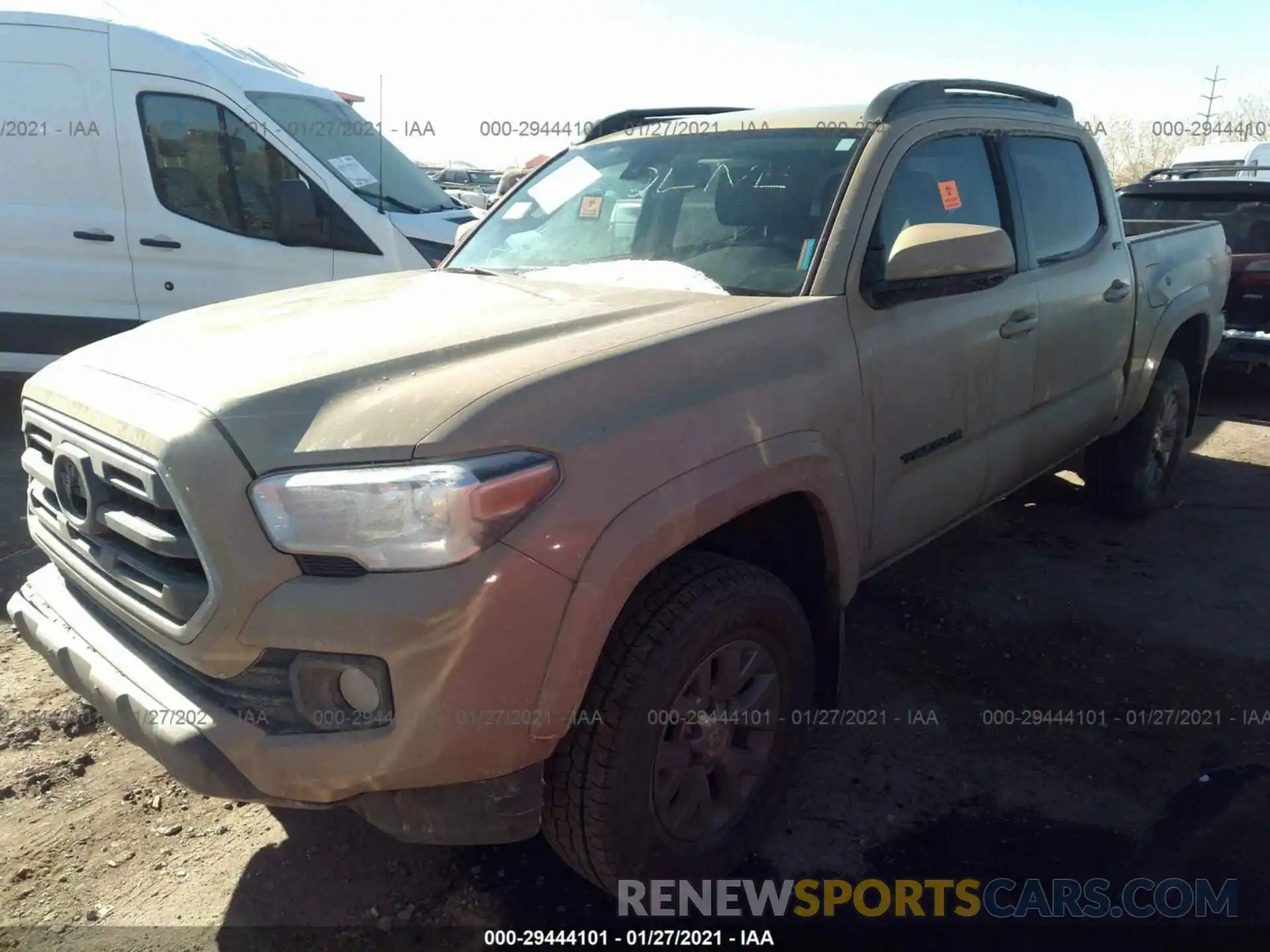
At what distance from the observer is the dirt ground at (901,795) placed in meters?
2.42

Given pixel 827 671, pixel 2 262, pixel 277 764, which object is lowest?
pixel 827 671

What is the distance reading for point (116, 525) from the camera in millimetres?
2029

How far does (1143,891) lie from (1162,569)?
2407 millimetres

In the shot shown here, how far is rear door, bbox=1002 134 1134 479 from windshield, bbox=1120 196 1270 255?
3755mm

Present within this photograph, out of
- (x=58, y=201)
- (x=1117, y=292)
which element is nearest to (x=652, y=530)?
(x=1117, y=292)

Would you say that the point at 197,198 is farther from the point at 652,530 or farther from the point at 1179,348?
the point at 1179,348

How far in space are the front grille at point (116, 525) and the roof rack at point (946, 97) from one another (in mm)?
2273

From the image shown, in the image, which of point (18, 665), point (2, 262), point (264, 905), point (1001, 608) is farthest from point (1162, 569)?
point (2, 262)

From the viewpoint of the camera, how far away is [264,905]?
2.38 m

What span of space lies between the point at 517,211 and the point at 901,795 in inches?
95.2

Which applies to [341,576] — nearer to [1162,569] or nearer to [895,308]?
[895,308]

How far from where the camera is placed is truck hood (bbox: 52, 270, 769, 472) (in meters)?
1.85

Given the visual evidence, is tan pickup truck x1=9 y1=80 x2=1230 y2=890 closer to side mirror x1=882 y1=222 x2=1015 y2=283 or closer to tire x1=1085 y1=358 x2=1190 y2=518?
side mirror x1=882 y1=222 x2=1015 y2=283

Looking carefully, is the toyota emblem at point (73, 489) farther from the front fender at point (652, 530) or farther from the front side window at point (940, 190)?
the front side window at point (940, 190)
